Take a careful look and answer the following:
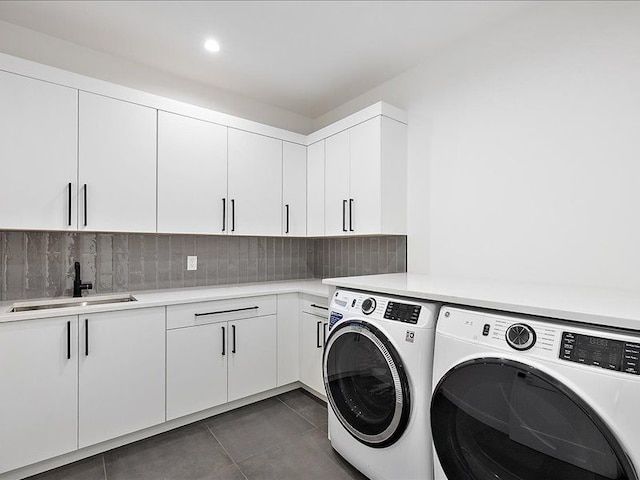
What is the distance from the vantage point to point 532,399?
1.07 metres

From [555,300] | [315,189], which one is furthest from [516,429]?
[315,189]

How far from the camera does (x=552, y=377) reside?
1004 millimetres

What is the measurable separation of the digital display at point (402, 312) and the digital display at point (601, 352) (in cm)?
56

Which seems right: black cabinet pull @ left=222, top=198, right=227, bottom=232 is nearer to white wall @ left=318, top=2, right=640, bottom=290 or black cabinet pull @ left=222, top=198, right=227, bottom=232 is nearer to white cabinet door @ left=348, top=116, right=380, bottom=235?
white cabinet door @ left=348, top=116, right=380, bottom=235

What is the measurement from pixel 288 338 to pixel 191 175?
1.49m

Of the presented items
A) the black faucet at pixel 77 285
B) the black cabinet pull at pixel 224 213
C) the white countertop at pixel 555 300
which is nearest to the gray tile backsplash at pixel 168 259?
the black faucet at pixel 77 285

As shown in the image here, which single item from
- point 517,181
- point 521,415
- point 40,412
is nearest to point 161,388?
point 40,412

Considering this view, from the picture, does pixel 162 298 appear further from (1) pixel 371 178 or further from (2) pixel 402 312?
(1) pixel 371 178

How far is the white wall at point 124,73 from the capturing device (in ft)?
7.05

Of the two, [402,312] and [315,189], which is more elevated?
[315,189]

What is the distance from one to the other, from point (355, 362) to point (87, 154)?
207 centimetres

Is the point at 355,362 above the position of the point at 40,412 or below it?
above

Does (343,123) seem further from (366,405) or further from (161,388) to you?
(161,388)

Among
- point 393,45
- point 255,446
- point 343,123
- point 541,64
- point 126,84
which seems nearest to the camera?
point 541,64
